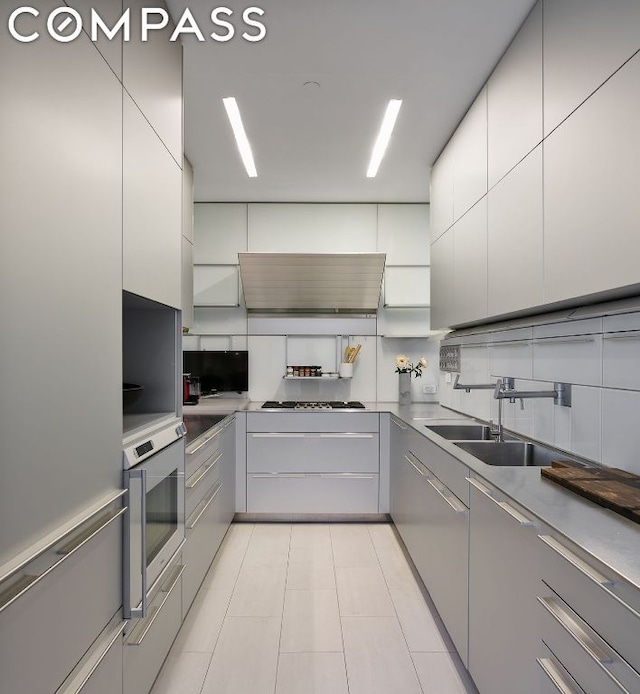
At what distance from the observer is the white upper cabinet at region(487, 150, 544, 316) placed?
74.2 inches

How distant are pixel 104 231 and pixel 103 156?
0.69 feet

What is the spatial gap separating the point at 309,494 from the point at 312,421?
555 mm

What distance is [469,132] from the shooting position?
8.79 ft

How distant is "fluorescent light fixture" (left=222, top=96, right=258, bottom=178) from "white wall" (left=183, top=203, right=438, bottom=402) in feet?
2.23

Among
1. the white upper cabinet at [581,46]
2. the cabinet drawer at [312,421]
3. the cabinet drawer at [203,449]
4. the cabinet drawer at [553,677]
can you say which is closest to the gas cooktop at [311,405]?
the cabinet drawer at [312,421]

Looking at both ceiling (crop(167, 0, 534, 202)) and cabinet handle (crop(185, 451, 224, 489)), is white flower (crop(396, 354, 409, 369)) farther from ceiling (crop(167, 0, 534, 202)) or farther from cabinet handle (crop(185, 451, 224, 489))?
cabinet handle (crop(185, 451, 224, 489))

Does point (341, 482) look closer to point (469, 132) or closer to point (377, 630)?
point (377, 630)

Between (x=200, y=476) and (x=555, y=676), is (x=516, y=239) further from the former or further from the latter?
(x=200, y=476)

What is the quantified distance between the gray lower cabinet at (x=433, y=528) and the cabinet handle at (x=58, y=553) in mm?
1268

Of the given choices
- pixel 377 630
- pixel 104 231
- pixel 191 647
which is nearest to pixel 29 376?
pixel 104 231

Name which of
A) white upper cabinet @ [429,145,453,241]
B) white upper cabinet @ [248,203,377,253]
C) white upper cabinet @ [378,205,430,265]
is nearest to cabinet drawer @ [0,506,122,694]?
white upper cabinet @ [429,145,453,241]

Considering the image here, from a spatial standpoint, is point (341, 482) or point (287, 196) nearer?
point (341, 482)

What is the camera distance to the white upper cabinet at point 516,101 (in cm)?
187

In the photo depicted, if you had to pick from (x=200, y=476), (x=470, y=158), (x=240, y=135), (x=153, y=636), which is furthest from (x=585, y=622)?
(x=240, y=135)
